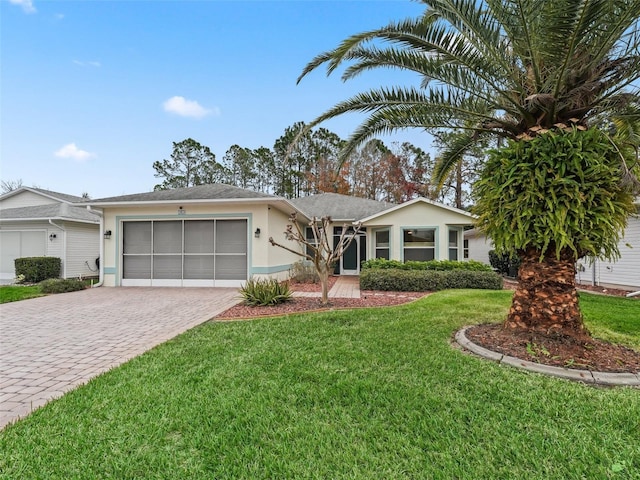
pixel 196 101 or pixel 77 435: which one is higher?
pixel 196 101

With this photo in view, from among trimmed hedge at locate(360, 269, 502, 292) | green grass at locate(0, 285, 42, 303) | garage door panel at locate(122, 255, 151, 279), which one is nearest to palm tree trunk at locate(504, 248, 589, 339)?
trimmed hedge at locate(360, 269, 502, 292)

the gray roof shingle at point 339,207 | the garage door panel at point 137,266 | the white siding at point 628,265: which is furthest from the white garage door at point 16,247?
the white siding at point 628,265

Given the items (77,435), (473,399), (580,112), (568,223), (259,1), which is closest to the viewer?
(77,435)

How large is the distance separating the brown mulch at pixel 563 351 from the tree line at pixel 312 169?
2266 cm

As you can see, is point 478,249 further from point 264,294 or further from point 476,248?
point 264,294

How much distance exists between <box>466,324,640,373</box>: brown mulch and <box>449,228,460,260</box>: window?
32.0ft

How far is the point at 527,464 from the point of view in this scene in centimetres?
219

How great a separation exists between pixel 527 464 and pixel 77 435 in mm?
3477

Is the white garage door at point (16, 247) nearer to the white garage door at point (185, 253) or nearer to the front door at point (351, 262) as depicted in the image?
the white garage door at point (185, 253)

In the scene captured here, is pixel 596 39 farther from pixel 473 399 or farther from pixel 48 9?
pixel 48 9

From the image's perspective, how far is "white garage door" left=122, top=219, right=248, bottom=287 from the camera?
1154cm

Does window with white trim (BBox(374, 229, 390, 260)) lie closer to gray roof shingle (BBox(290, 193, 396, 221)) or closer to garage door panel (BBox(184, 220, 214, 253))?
gray roof shingle (BBox(290, 193, 396, 221))

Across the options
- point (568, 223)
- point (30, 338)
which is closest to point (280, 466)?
point (568, 223)

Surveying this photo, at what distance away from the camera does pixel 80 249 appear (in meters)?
14.8
